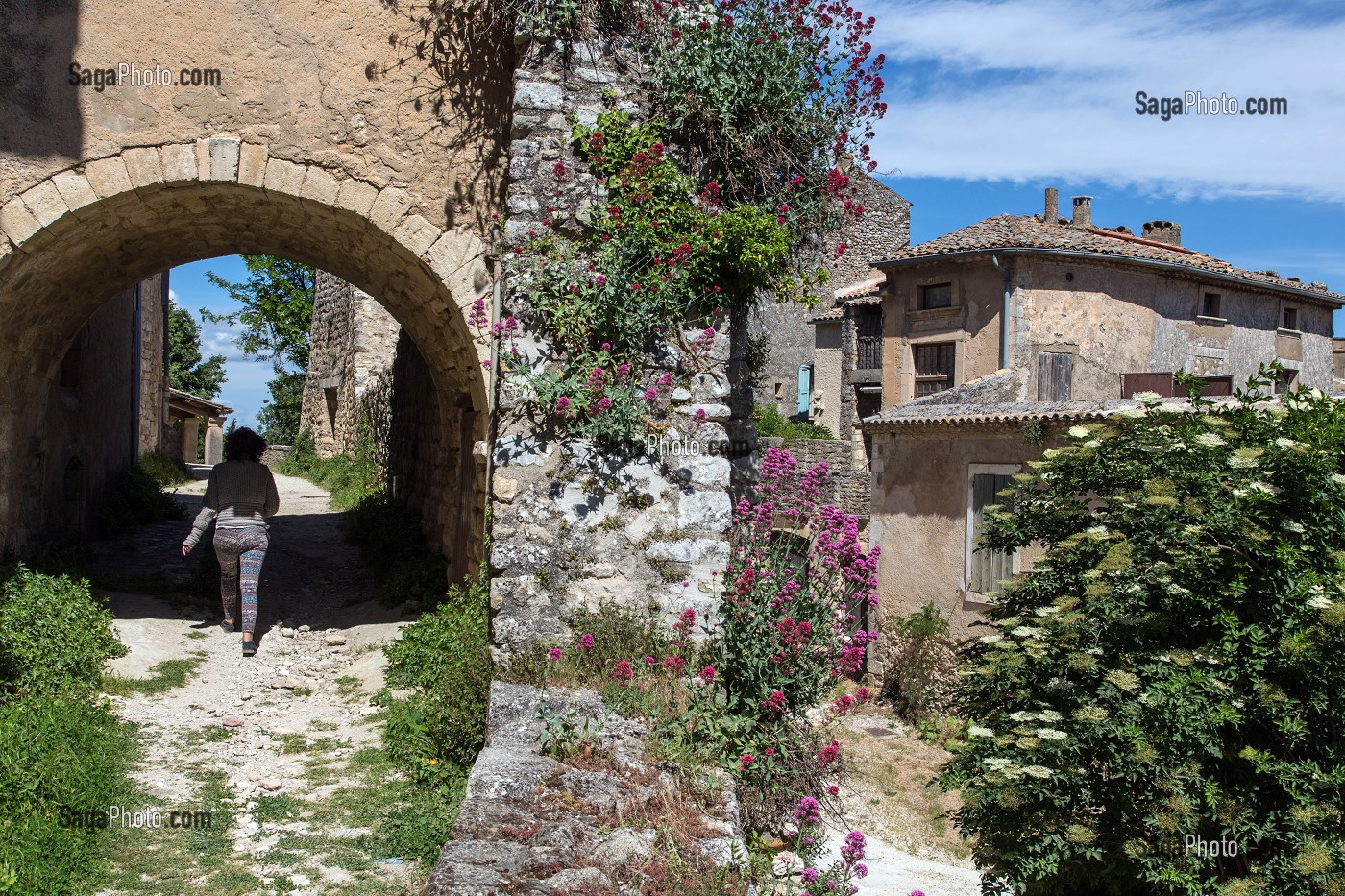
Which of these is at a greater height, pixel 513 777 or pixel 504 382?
pixel 504 382

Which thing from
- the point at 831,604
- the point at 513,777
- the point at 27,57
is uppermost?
the point at 27,57

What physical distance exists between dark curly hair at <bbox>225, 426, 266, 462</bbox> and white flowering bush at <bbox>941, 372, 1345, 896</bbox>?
19.9 ft

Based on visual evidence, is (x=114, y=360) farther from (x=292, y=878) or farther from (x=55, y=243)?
(x=292, y=878)

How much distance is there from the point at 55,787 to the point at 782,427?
90.2ft

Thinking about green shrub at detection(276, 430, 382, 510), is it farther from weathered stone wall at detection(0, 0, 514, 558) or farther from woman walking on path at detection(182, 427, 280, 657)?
weathered stone wall at detection(0, 0, 514, 558)

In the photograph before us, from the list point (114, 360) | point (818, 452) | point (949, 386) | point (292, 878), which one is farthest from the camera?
point (818, 452)

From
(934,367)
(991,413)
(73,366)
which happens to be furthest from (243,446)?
(934,367)

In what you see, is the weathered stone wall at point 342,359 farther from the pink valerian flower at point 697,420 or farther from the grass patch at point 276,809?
the grass patch at point 276,809

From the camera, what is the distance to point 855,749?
1190 centimetres

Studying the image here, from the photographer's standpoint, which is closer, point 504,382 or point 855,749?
point 504,382

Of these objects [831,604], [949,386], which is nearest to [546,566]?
[831,604]

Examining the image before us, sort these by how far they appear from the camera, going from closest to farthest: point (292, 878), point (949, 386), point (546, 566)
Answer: point (292, 878)
point (546, 566)
point (949, 386)

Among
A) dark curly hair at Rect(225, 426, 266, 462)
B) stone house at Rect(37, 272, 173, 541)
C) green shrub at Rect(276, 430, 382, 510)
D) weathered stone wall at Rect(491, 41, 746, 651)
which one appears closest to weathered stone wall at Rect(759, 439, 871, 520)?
green shrub at Rect(276, 430, 382, 510)

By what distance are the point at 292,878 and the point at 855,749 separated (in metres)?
8.60
